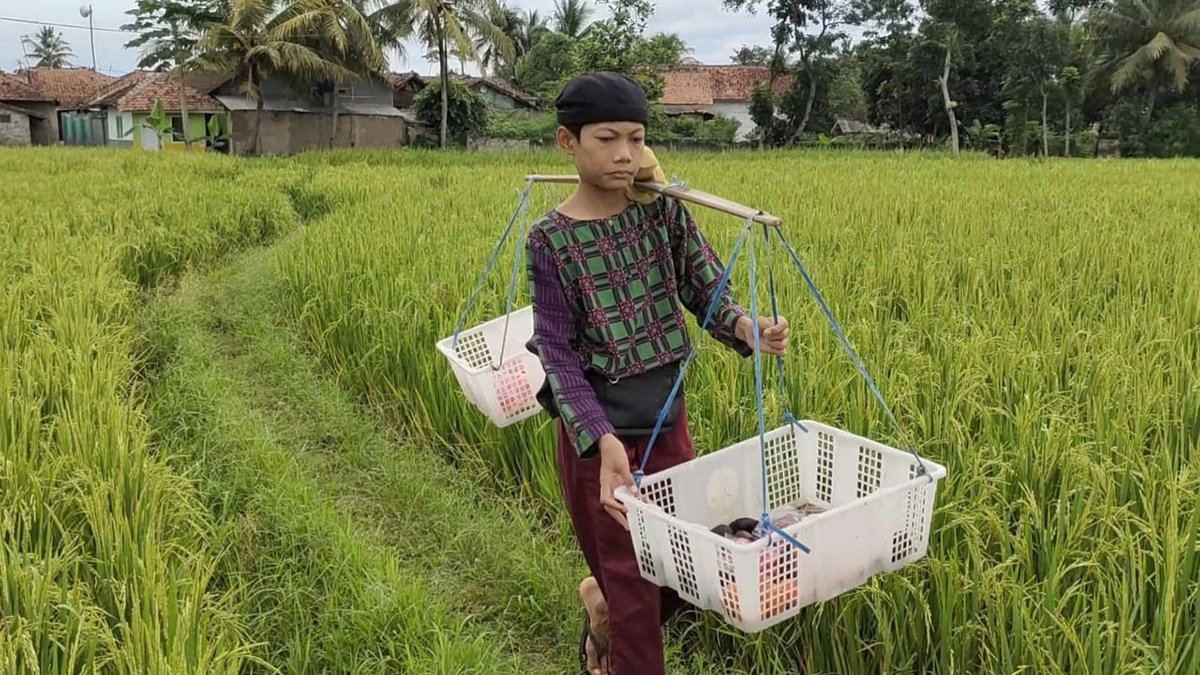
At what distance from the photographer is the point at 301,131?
23.9 metres

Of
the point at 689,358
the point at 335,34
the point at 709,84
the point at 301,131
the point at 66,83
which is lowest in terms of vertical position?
the point at 689,358

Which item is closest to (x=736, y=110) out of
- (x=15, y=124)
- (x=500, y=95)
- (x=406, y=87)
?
(x=500, y=95)

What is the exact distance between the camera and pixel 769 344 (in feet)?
5.35

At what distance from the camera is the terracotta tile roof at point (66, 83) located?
33062 millimetres

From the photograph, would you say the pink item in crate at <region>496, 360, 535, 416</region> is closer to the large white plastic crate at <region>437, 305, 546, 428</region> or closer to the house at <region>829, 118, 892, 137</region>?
the large white plastic crate at <region>437, 305, 546, 428</region>

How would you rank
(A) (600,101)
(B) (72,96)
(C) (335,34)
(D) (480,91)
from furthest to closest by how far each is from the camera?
(B) (72,96)
(D) (480,91)
(C) (335,34)
(A) (600,101)

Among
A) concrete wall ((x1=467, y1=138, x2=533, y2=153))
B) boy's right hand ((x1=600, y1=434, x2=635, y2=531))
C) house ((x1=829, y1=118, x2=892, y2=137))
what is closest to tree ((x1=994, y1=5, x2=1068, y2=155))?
house ((x1=829, y1=118, x2=892, y2=137))

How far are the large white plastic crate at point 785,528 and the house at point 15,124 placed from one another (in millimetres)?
33591

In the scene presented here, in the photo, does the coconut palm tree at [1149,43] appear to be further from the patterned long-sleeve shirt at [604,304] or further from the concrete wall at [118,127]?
the concrete wall at [118,127]

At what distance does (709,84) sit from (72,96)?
22725 mm

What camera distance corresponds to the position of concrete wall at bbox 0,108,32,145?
29.4 metres

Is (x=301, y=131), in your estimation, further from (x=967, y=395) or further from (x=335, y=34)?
(x=967, y=395)

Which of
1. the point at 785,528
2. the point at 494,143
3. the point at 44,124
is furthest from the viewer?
the point at 44,124

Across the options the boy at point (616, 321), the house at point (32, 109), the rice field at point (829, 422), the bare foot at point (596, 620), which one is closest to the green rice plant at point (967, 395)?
the rice field at point (829, 422)
